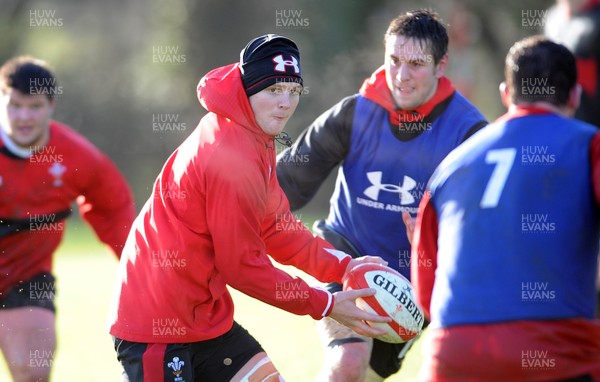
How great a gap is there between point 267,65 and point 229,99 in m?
0.27

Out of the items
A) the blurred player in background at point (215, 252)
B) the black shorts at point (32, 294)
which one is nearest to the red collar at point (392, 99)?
the blurred player in background at point (215, 252)

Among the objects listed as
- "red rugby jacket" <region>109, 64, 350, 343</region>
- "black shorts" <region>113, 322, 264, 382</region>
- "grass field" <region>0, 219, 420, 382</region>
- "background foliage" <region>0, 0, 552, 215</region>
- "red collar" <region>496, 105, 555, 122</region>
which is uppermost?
"background foliage" <region>0, 0, 552, 215</region>

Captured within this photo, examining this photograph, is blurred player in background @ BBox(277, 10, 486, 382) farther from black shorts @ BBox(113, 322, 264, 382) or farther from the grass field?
the grass field

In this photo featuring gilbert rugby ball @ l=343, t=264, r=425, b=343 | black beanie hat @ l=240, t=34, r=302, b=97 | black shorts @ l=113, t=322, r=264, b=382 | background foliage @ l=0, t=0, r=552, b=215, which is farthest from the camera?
background foliage @ l=0, t=0, r=552, b=215

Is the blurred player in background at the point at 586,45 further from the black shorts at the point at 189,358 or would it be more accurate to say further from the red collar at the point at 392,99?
the black shorts at the point at 189,358

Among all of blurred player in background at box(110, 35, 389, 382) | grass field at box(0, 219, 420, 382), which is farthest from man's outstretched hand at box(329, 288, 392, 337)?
grass field at box(0, 219, 420, 382)

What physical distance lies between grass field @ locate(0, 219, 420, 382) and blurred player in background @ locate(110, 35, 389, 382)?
2.70m

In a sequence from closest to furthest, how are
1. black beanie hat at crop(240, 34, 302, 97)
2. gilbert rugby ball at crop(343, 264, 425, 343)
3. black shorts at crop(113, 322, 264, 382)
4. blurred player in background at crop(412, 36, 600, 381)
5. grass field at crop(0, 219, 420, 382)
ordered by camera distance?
blurred player in background at crop(412, 36, 600, 381) → black shorts at crop(113, 322, 264, 382) → black beanie hat at crop(240, 34, 302, 97) → gilbert rugby ball at crop(343, 264, 425, 343) → grass field at crop(0, 219, 420, 382)

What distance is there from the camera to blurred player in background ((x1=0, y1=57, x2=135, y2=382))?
19.4 ft

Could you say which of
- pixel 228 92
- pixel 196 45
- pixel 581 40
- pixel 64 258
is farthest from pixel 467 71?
pixel 228 92

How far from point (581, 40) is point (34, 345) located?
15.0ft

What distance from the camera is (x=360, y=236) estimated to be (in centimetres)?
577

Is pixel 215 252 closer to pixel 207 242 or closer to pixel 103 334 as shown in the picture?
pixel 207 242

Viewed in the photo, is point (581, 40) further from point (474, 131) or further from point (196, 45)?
point (196, 45)
